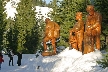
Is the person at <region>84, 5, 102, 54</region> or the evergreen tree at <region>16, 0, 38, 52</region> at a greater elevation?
the person at <region>84, 5, 102, 54</region>

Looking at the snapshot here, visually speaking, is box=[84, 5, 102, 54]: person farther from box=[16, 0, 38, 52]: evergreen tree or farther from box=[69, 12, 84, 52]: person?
box=[16, 0, 38, 52]: evergreen tree

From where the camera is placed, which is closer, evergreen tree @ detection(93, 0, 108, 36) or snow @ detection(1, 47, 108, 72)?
snow @ detection(1, 47, 108, 72)

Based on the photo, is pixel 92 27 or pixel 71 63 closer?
pixel 71 63

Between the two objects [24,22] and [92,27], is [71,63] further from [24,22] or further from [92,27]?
[24,22]

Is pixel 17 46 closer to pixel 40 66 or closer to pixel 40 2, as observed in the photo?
pixel 40 66

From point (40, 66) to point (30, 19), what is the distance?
36.6 m

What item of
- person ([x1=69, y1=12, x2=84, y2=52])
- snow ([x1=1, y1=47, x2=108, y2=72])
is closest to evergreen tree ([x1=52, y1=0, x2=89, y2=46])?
person ([x1=69, y1=12, x2=84, y2=52])

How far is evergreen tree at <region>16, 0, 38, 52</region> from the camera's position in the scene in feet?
168

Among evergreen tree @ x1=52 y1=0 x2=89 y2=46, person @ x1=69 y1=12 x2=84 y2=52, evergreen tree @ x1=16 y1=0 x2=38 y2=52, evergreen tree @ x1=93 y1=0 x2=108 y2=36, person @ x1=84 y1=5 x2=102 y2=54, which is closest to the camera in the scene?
person @ x1=84 y1=5 x2=102 y2=54

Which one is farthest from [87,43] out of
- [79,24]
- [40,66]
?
[40,66]

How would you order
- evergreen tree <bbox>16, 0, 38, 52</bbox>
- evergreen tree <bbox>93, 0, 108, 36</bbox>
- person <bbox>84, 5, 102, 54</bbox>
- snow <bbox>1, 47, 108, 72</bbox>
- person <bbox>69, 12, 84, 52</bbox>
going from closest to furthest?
snow <bbox>1, 47, 108, 72</bbox>
person <bbox>84, 5, 102, 54</bbox>
person <bbox>69, 12, 84, 52</bbox>
evergreen tree <bbox>93, 0, 108, 36</bbox>
evergreen tree <bbox>16, 0, 38, 52</bbox>

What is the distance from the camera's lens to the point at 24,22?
176 ft

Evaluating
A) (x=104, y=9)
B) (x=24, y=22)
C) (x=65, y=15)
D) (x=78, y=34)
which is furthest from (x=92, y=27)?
(x=24, y=22)

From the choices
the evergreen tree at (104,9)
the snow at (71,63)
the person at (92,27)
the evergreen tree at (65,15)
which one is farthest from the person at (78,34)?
the evergreen tree at (65,15)
